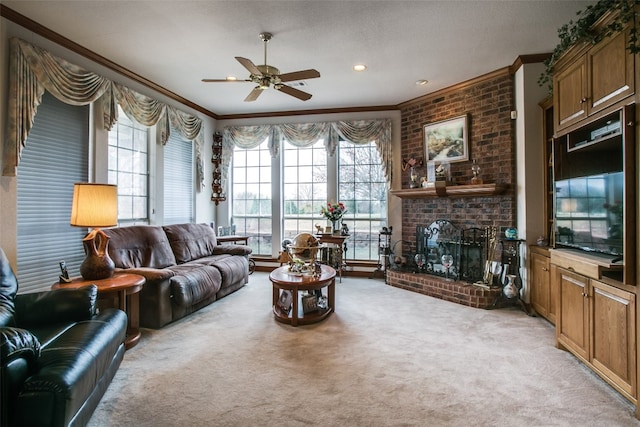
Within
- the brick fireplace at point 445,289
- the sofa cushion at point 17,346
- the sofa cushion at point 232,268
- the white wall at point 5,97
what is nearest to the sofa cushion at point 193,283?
the sofa cushion at point 232,268

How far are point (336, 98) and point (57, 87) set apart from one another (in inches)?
139

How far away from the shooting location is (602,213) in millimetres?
2225

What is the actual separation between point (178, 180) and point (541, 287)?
5064 mm

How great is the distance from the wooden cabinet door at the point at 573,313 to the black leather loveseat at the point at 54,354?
10.1ft

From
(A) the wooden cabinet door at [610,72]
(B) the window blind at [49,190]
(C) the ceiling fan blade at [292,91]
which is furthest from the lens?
(C) the ceiling fan blade at [292,91]

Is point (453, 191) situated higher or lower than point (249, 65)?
lower

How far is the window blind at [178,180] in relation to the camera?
16.3 ft

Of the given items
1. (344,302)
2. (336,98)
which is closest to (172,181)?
(336,98)

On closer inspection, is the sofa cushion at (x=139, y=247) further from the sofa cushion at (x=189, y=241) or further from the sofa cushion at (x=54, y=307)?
the sofa cushion at (x=54, y=307)

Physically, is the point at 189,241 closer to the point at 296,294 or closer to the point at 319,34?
the point at 296,294

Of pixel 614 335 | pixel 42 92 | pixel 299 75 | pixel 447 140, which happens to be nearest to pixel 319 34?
pixel 299 75

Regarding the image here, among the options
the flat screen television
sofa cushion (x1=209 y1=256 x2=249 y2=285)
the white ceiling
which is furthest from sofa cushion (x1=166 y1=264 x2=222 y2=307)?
the flat screen television

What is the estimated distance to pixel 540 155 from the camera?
3746 millimetres

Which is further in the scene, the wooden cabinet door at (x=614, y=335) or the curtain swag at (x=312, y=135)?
the curtain swag at (x=312, y=135)
